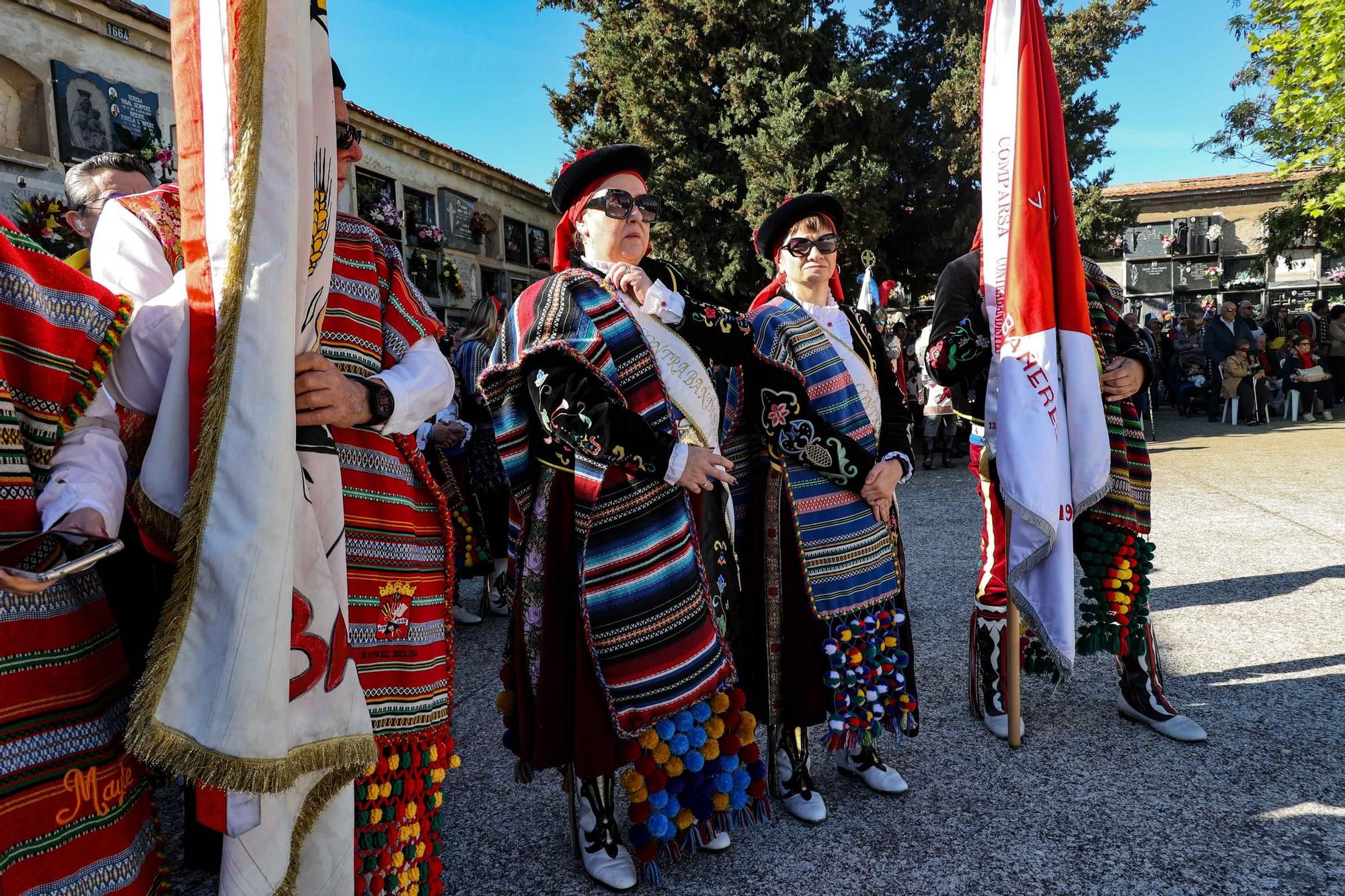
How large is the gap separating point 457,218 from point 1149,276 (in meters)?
25.4

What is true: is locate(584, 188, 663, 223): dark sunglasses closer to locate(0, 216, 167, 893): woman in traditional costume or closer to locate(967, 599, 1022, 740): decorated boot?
locate(0, 216, 167, 893): woman in traditional costume

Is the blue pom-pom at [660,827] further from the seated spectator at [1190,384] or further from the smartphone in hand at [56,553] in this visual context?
the seated spectator at [1190,384]

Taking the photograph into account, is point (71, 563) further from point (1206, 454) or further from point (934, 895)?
point (1206, 454)

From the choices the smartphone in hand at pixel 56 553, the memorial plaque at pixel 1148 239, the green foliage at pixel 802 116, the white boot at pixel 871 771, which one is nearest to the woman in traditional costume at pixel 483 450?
the white boot at pixel 871 771

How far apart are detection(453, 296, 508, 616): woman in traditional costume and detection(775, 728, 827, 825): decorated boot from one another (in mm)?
2713

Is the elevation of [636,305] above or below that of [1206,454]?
above

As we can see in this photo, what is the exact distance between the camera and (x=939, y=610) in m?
4.68

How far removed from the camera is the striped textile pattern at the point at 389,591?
1.66 metres

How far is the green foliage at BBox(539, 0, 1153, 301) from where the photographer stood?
13.1 m

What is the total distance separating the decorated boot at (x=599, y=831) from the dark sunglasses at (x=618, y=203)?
169cm

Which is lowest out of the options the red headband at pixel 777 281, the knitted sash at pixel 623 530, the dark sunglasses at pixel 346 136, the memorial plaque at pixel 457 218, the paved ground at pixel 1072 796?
the paved ground at pixel 1072 796

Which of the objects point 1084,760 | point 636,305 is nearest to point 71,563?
point 636,305

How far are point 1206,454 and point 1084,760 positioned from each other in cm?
907

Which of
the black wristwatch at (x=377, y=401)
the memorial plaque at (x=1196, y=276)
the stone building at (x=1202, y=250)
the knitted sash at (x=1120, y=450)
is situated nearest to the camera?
the black wristwatch at (x=377, y=401)
